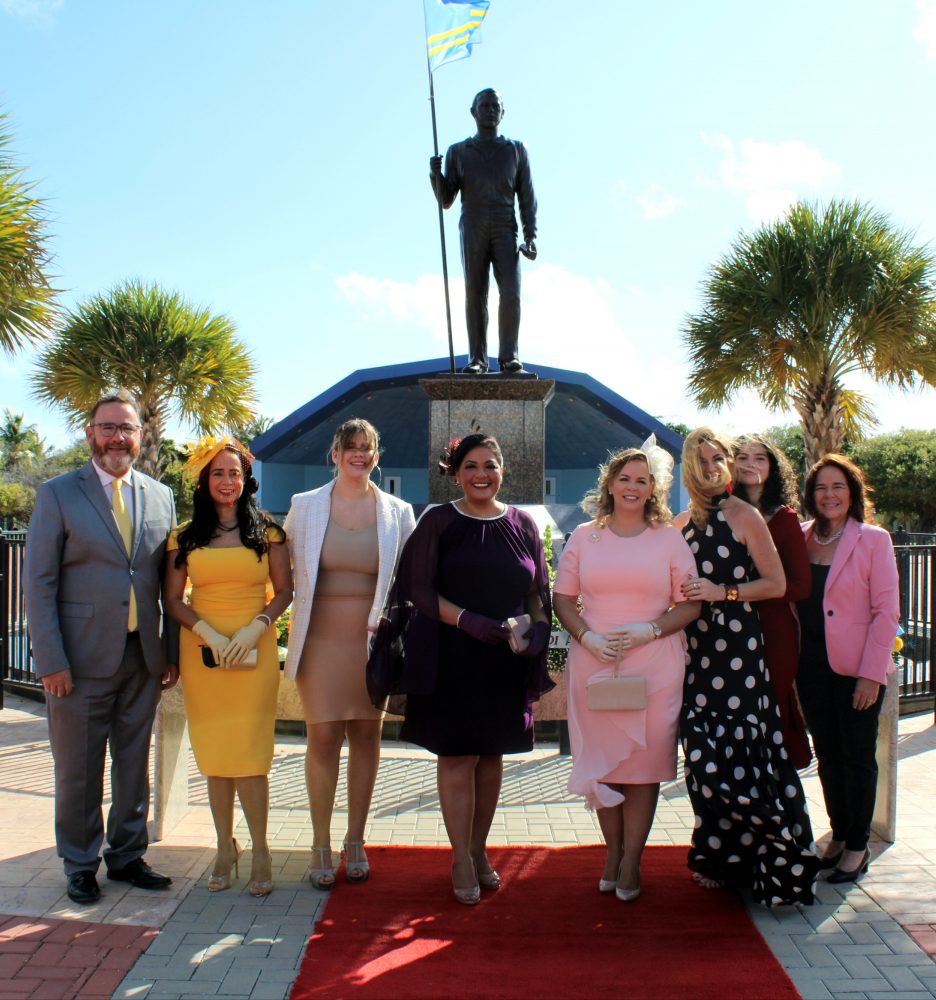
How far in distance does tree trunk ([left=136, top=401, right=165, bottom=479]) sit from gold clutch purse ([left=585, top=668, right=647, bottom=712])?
12.9m

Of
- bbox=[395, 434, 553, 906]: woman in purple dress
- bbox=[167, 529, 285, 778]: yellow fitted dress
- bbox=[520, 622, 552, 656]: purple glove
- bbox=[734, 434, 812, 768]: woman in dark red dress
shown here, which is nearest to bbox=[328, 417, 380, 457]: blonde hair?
bbox=[395, 434, 553, 906]: woman in purple dress

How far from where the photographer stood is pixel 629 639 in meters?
3.59

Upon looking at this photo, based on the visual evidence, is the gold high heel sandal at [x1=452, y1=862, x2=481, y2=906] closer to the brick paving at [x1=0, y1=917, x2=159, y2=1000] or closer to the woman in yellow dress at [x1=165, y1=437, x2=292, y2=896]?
the woman in yellow dress at [x1=165, y1=437, x2=292, y2=896]

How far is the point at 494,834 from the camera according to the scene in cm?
466

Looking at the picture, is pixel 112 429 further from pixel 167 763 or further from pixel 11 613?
pixel 11 613

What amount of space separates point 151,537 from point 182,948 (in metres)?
1.59

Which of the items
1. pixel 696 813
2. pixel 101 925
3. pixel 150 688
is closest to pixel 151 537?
pixel 150 688

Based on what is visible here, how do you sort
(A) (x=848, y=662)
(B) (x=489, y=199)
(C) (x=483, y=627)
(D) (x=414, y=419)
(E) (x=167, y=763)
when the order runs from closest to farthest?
(C) (x=483, y=627), (A) (x=848, y=662), (E) (x=167, y=763), (B) (x=489, y=199), (D) (x=414, y=419)

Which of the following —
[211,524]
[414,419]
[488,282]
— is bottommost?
[211,524]

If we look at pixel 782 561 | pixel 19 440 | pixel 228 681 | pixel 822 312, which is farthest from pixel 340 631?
pixel 19 440

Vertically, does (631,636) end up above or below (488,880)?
above

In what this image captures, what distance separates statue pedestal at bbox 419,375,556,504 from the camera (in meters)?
7.51

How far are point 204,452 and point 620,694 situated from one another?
6.43 ft

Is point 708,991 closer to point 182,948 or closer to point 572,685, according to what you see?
point 572,685
